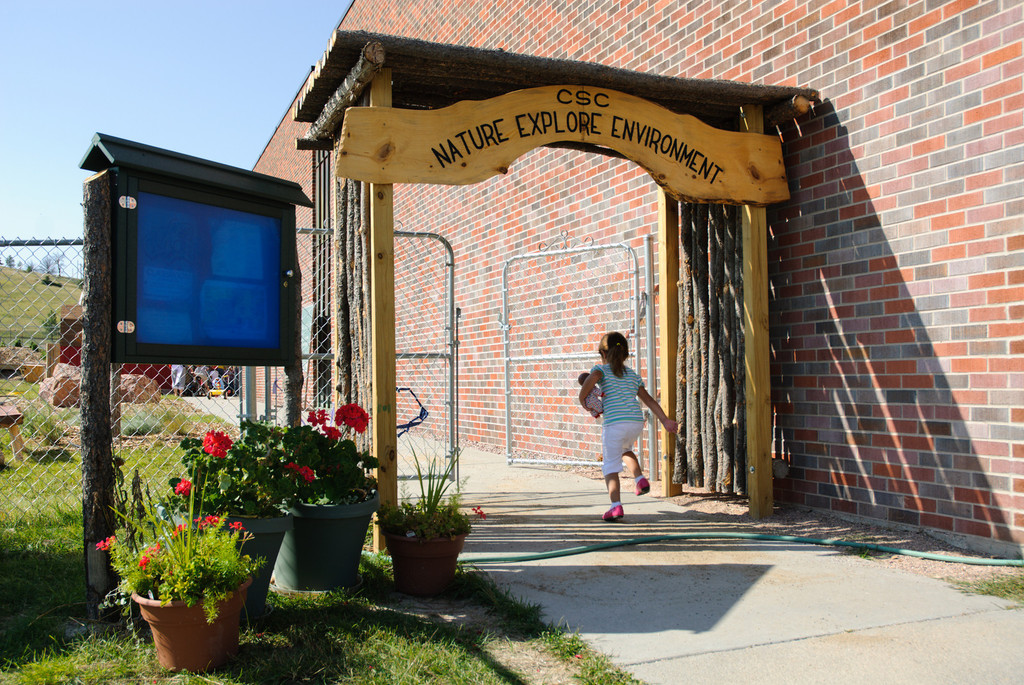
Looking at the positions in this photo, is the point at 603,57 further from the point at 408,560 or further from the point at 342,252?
the point at 408,560

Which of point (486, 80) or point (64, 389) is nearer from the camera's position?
point (486, 80)

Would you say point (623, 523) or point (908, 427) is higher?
point (908, 427)

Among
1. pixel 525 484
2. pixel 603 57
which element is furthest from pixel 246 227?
pixel 603 57

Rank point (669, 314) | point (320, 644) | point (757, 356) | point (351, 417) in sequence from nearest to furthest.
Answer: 1. point (320, 644)
2. point (351, 417)
3. point (757, 356)
4. point (669, 314)

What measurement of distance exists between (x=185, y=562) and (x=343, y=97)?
10.3ft

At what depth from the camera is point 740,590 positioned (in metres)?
3.96

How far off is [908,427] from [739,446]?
4.36 feet

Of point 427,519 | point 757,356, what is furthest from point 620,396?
point 427,519

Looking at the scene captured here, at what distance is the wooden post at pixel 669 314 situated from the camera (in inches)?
259

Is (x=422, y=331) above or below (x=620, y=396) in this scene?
above

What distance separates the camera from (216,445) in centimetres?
340

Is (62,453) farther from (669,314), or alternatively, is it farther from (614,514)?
(669,314)

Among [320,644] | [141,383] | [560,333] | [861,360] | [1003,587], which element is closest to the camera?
[320,644]

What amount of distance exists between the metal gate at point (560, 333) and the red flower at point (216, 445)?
4.67m
